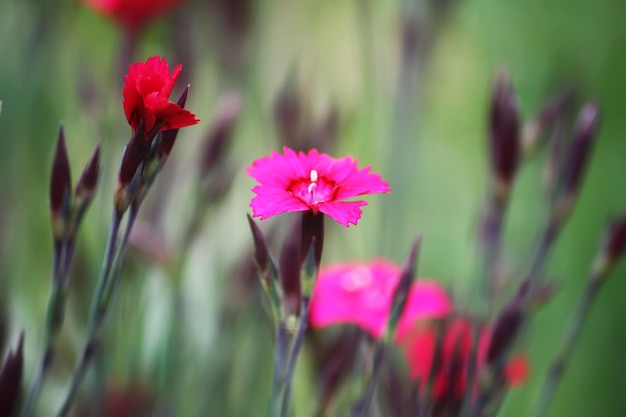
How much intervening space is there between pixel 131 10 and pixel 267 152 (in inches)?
14.9

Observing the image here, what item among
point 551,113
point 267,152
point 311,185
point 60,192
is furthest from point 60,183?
point 267,152

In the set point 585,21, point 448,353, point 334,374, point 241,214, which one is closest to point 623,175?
point 585,21

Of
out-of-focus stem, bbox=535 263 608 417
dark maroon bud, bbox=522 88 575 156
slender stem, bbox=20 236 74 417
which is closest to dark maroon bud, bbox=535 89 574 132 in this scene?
dark maroon bud, bbox=522 88 575 156

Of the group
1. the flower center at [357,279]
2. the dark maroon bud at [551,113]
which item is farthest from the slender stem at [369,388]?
the dark maroon bud at [551,113]

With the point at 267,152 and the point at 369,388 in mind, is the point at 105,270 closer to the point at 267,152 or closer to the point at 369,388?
the point at 369,388

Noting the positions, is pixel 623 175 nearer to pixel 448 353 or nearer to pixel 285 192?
pixel 448 353

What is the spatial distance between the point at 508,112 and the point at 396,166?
0.19 meters

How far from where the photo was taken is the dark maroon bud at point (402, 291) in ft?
1.15

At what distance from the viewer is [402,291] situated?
35 centimetres

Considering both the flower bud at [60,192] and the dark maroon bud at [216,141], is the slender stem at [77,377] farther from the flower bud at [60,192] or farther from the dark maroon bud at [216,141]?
the dark maroon bud at [216,141]

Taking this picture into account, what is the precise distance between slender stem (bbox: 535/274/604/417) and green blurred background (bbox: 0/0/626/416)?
0.29 feet

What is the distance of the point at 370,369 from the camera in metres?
A: 0.37

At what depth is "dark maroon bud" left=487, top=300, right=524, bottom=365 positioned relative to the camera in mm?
381

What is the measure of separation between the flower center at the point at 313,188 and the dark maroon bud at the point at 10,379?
12 centimetres
